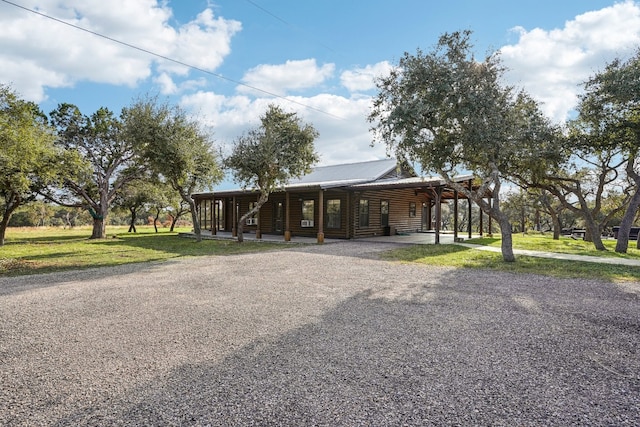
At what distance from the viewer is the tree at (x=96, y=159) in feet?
57.9

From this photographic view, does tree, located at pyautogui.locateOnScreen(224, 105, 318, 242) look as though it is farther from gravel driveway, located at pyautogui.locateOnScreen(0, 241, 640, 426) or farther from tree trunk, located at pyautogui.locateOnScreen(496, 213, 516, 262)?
gravel driveway, located at pyautogui.locateOnScreen(0, 241, 640, 426)

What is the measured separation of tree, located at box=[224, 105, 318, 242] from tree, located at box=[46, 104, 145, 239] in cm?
705

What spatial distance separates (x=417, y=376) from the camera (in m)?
2.78

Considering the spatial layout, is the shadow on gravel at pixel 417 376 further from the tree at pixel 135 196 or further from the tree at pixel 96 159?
the tree at pixel 135 196

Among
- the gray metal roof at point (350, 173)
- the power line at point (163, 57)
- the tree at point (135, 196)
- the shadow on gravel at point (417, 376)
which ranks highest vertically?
the power line at point (163, 57)

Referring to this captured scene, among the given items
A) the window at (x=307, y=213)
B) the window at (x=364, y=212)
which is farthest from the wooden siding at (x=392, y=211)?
the window at (x=307, y=213)

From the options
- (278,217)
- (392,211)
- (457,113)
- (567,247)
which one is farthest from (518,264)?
(278,217)

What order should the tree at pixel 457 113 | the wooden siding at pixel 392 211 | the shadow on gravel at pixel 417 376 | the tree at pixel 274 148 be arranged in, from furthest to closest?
the wooden siding at pixel 392 211 → the tree at pixel 274 148 → the tree at pixel 457 113 → the shadow on gravel at pixel 417 376

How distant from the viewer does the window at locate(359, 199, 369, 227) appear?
1666 centimetres

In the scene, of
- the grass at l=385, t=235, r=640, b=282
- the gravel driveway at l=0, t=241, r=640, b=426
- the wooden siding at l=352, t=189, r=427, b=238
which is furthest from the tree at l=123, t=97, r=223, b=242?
the grass at l=385, t=235, r=640, b=282

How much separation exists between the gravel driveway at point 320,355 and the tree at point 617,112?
740cm

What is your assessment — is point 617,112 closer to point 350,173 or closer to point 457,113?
point 457,113

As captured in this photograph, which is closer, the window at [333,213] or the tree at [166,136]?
the tree at [166,136]

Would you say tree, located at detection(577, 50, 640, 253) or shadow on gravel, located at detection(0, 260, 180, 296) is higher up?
tree, located at detection(577, 50, 640, 253)
